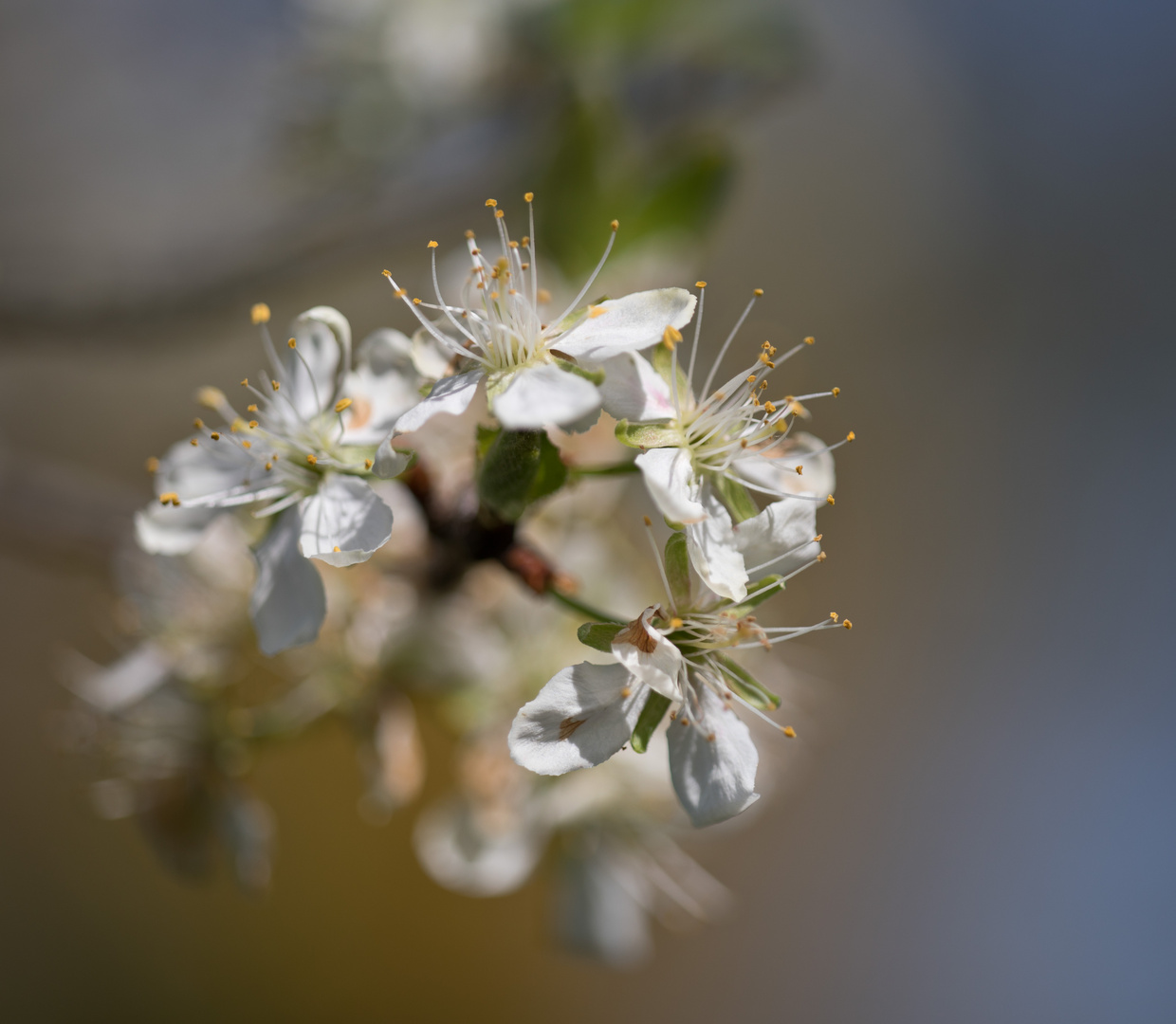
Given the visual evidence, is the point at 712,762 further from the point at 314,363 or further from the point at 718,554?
the point at 314,363

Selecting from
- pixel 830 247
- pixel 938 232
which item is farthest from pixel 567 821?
pixel 938 232

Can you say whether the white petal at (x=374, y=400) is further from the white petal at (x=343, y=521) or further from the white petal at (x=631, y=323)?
the white petal at (x=631, y=323)

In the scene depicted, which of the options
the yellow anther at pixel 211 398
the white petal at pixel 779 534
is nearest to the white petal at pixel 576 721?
the white petal at pixel 779 534

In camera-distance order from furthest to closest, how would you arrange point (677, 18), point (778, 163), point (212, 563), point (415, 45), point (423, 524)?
1. point (778, 163)
2. point (415, 45)
3. point (677, 18)
4. point (212, 563)
5. point (423, 524)

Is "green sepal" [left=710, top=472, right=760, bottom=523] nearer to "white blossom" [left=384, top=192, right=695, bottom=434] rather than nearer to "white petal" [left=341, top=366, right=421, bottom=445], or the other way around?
"white blossom" [left=384, top=192, right=695, bottom=434]

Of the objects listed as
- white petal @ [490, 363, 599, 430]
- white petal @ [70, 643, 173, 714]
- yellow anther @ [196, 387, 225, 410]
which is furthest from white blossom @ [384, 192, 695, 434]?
white petal @ [70, 643, 173, 714]

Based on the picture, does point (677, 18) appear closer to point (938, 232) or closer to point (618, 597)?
point (618, 597)

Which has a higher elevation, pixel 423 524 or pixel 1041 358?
pixel 1041 358
